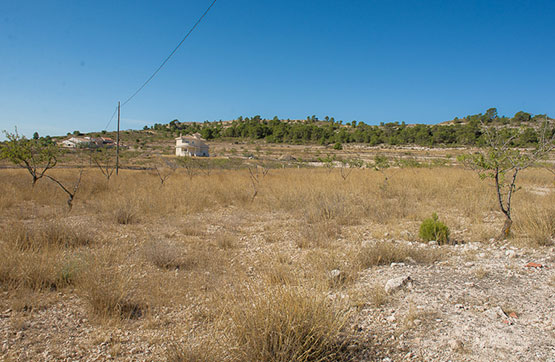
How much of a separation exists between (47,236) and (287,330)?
18.4 ft

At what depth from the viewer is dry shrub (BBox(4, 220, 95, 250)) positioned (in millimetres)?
5478

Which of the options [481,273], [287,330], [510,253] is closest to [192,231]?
[287,330]

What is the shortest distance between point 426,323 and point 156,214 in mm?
8261

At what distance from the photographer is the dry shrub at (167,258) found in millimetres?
5160

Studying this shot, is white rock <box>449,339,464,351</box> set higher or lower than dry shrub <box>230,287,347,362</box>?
lower

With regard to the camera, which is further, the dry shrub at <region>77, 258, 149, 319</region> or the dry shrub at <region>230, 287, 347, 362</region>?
the dry shrub at <region>77, 258, 149, 319</region>

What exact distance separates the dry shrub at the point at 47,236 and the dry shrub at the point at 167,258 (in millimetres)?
1643

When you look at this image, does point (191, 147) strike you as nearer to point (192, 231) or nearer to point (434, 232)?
point (192, 231)

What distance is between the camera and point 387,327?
10.3ft

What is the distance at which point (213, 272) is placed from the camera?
4.76m

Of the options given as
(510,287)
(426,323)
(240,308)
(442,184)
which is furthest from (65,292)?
(442,184)

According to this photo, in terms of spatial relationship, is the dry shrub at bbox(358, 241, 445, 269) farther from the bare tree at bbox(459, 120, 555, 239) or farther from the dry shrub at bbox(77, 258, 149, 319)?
the dry shrub at bbox(77, 258, 149, 319)

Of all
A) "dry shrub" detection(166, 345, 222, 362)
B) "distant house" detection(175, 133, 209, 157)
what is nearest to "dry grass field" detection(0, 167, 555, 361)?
"dry shrub" detection(166, 345, 222, 362)

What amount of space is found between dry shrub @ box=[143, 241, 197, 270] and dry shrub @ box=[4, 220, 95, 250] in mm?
1643
